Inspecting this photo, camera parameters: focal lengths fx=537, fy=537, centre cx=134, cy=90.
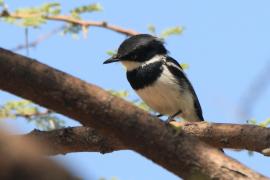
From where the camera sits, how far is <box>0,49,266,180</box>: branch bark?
2281 millimetres

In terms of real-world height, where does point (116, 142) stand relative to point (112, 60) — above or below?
below

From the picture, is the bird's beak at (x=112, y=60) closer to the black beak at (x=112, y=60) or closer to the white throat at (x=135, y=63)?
the black beak at (x=112, y=60)

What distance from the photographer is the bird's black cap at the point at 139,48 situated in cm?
571

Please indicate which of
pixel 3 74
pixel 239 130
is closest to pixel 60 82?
pixel 3 74

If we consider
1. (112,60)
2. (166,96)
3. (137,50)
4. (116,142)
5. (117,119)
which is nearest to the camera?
(117,119)

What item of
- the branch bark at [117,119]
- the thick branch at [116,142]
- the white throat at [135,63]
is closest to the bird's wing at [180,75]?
the white throat at [135,63]

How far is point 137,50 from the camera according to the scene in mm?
A: 5816

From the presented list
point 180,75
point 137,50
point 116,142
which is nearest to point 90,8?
point 137,50

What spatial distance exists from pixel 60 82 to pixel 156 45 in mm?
3668

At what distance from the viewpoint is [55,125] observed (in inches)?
234

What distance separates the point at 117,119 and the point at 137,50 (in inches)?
140

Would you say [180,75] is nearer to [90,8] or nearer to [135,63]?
[135,63]

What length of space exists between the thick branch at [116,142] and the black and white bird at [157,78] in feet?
4.36

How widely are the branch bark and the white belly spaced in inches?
121
